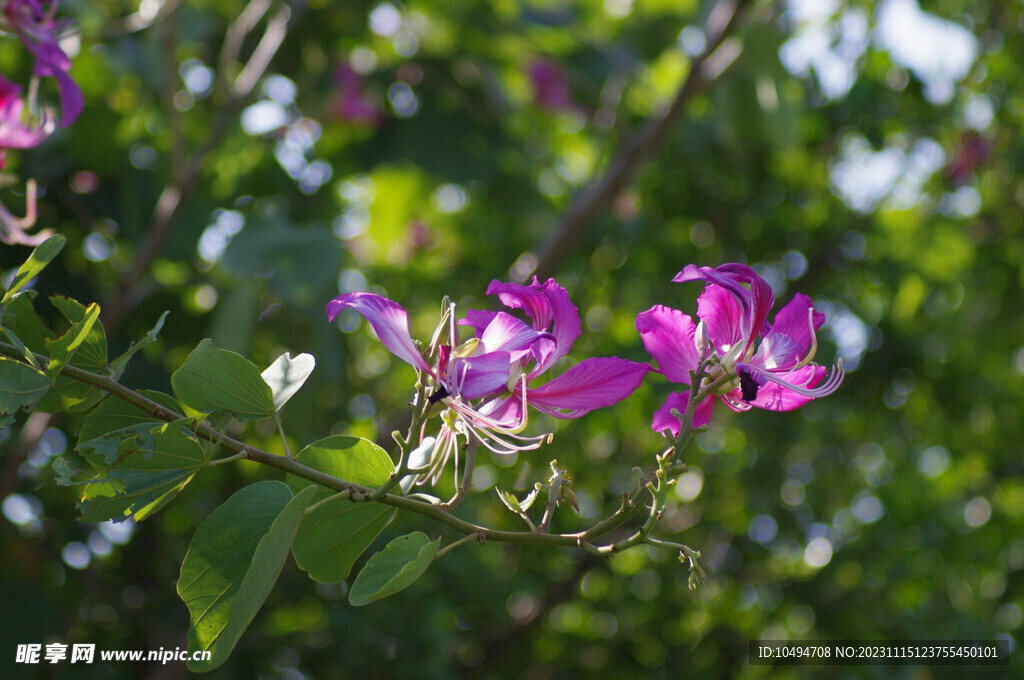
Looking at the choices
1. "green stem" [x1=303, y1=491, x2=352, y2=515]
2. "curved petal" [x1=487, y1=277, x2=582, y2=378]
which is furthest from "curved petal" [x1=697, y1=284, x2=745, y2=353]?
"green stem" [x1=303, y1=491, x2=352, y2=515]

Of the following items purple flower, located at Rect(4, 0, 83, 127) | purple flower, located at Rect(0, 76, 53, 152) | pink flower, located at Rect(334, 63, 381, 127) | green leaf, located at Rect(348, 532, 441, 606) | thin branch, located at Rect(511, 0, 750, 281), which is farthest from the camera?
pink flower, located at Rect(334, 63, 381, 127)

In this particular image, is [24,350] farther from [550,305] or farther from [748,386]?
[748,386]

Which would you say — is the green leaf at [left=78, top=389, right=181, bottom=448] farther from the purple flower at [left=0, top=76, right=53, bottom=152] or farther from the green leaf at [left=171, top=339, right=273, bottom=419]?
the purple flower at [left=0, top=76, right=53, bottom=152]

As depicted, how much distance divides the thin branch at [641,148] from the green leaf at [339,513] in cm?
142

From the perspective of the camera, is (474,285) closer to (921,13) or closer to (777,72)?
(777,72)

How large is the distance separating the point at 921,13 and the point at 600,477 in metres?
1.65

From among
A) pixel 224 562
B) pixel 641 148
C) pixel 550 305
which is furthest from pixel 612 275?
pixel 224 562

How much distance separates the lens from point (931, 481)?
10.3 ft

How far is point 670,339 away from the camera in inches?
31.5

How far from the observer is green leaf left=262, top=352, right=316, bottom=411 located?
0.74 meters

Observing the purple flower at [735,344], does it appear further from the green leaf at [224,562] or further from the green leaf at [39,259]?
the green leaf at [39,259]

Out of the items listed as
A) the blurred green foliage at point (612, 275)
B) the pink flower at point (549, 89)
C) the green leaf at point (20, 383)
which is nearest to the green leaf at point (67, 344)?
the green leaf at point (20, 383)

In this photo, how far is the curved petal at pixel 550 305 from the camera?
2.56ft

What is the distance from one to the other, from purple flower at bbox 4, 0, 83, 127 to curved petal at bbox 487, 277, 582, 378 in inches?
28.9
